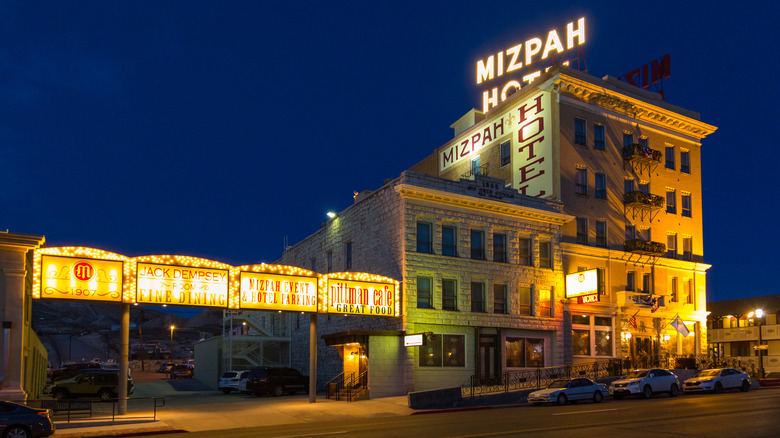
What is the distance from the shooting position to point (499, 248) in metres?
39.2

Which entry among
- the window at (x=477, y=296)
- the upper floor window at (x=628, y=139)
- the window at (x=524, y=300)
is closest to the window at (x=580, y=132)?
the upper floor window at (x=628, y=139)

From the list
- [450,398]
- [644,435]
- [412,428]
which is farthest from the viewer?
[450,398]

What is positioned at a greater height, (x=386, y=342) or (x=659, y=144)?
(x=659, y=144)

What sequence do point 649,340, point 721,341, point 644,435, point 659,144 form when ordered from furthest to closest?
point 721,341, point 659,144, point 649,340, point 644,435

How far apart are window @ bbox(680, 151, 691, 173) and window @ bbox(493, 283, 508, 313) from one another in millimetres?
20857

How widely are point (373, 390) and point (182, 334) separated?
5795 inches

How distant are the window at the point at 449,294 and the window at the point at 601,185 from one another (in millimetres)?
14691

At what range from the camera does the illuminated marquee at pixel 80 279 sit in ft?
81.2

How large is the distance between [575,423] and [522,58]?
38395mm

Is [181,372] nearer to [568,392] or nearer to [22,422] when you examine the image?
[568,392]

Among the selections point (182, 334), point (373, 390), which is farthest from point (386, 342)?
point (182, 334)

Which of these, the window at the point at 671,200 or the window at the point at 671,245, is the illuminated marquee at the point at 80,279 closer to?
the window at the point at 671,245

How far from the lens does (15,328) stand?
2466cm

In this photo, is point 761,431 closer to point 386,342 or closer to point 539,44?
point 386,342
